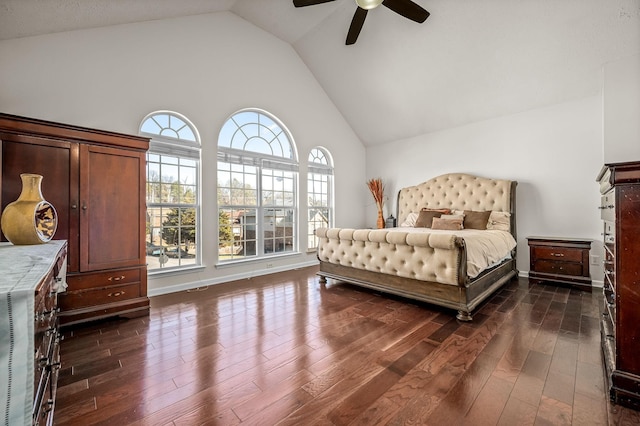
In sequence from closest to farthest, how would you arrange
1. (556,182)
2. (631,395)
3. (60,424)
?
1. (60,424)
2. (631,395)
3. (556,182)

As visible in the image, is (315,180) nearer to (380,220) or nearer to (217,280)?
(380,220)

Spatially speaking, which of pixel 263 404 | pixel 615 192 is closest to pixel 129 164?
pixel 263 404

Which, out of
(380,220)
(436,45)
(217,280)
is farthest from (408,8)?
(217,280)

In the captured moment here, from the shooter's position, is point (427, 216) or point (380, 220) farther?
point (380, 220)

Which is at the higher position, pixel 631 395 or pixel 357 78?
pixel 357 78

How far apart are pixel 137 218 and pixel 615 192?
→ 12.4 ft

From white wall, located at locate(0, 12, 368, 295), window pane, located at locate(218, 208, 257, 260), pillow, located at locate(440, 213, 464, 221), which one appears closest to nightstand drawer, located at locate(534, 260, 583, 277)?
pillow, located at locate(440, 213, 464, 221)

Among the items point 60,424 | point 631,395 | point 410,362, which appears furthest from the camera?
point 410,362

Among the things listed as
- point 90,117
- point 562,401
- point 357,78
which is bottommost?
point 562,401

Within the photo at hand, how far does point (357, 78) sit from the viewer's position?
Answer: 5.09m

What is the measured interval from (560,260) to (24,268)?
16.9 ft

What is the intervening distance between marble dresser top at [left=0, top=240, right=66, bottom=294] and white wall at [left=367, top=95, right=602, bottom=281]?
211 inches

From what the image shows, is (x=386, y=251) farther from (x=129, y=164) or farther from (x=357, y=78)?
(x=357, y=78)

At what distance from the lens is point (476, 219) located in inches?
167
